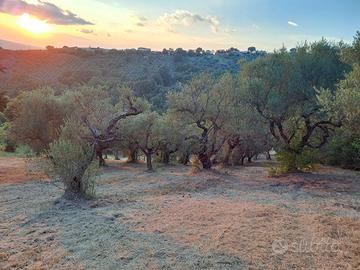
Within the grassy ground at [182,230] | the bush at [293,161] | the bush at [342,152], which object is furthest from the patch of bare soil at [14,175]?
the bush at [342,152]

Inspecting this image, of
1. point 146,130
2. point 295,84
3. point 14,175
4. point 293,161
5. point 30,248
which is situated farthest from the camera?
point 146,130

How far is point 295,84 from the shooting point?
72.1 ft

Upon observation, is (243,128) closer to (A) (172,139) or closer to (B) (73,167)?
(A) (172,139)

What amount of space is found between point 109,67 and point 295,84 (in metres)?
81.7

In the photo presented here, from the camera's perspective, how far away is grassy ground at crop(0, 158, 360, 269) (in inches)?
293

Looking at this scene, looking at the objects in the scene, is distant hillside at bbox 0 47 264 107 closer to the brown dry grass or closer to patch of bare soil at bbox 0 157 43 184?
patch of bare soil at bbox 0 157 43 184

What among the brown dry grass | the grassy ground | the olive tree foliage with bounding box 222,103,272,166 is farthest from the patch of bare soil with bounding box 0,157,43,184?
the olive tree foliage with bounding box 222,103,272,166

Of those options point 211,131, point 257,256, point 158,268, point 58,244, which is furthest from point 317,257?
point 211,131

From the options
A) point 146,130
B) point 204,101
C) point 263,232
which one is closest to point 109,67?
point 146,130

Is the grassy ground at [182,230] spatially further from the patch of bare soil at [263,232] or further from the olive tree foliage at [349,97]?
the olive tree foliage at [349,97]

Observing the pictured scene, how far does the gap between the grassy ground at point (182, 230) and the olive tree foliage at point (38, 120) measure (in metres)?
13.5

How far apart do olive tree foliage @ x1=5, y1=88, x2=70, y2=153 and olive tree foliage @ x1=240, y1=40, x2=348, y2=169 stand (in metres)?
14.4

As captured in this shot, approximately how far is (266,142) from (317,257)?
27.7 m

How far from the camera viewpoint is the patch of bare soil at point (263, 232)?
24.6 feet
